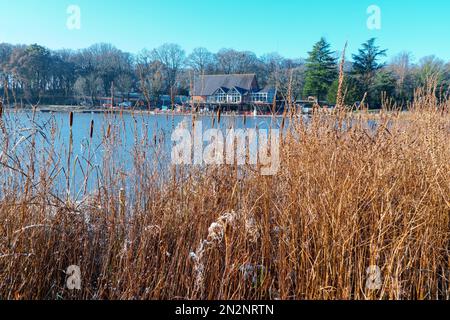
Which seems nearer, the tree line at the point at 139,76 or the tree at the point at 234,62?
the tree line at the point at 139,76

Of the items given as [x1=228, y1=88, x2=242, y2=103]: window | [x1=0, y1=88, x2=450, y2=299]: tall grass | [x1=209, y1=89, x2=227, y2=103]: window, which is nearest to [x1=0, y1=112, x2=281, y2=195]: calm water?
[x1=0, y1=88, x2=450, y2=299]: tall grass

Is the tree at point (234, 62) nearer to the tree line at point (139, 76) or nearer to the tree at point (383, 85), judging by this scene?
the tree line at point (139, 76)

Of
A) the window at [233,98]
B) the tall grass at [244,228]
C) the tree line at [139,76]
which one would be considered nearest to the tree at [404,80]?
the tree line at [139,76]

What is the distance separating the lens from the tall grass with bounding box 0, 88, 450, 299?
4.98ft

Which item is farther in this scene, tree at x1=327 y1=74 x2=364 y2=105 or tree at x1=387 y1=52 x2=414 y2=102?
tree at x1=387 y1=52 x2=414 y2=102

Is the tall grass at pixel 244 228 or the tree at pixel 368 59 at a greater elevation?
the tree at pixel 368 59

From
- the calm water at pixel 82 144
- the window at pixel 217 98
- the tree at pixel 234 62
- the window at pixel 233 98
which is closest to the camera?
the calm water at pixel 82 144

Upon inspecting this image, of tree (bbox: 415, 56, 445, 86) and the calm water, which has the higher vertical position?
tree (bbox: 415, 56, 445, 86)

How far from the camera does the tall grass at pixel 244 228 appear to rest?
1519 mm

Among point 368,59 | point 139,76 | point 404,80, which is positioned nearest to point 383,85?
point 404,80

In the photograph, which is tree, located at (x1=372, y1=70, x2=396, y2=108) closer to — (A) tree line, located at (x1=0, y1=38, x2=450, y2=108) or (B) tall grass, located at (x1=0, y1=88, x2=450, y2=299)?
(A) tree line, located at (x1=0, y1=38, x2=450, y2=108)

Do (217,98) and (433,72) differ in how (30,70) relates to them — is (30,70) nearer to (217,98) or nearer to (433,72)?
(217,98)

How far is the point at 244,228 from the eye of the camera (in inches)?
68.4
